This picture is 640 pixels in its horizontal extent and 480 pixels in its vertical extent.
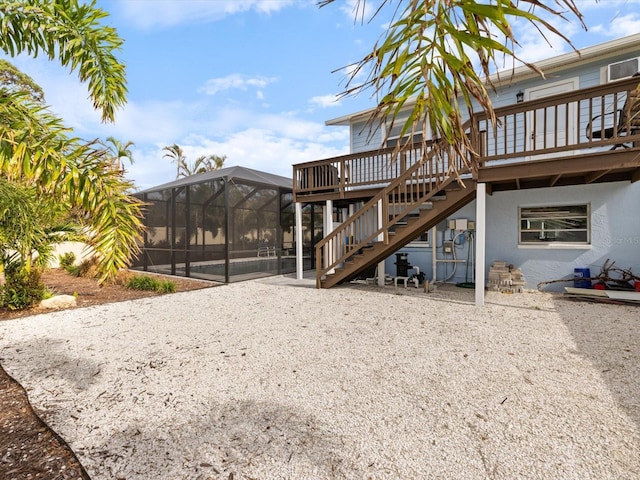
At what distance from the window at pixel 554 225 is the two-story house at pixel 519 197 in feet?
0.06

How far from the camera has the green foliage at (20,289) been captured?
5.42 metres

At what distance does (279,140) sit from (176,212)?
30.8 ft

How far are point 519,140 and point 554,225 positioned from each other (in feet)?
7.49

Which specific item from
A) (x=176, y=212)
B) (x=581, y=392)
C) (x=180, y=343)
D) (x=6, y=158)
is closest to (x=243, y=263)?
(x=176, y=212)

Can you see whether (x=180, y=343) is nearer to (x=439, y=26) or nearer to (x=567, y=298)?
(x=439, y=26)

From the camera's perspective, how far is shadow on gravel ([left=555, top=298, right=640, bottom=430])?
2572 millimetres

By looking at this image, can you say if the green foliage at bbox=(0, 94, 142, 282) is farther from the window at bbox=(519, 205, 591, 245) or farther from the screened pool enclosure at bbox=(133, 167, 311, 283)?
the window at bbox=(519, 205, 591, 245)

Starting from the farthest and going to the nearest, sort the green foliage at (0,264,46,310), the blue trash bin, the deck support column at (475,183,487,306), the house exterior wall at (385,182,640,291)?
the blue trash bin
the house exterior wall at (385,182,640,291)
the green foliage at (0,264,46,310)
the deck support column at (475,183,487,306)

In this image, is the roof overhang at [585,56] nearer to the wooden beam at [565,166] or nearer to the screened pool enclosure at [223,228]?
the wooden beam at [565,166]

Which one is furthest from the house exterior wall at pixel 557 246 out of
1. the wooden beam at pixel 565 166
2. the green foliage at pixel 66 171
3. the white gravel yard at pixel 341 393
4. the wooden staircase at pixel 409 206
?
the green foliage at pixel 66 171

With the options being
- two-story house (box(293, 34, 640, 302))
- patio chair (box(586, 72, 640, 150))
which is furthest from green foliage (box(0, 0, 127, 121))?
patio chair (box(586, 72, 640, 150))

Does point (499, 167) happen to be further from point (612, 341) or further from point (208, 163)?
point (208, 163)

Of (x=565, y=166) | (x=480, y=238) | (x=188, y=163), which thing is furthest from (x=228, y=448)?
(x=188, y=163)

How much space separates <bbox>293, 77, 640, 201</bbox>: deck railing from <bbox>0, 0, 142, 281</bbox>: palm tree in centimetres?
429
